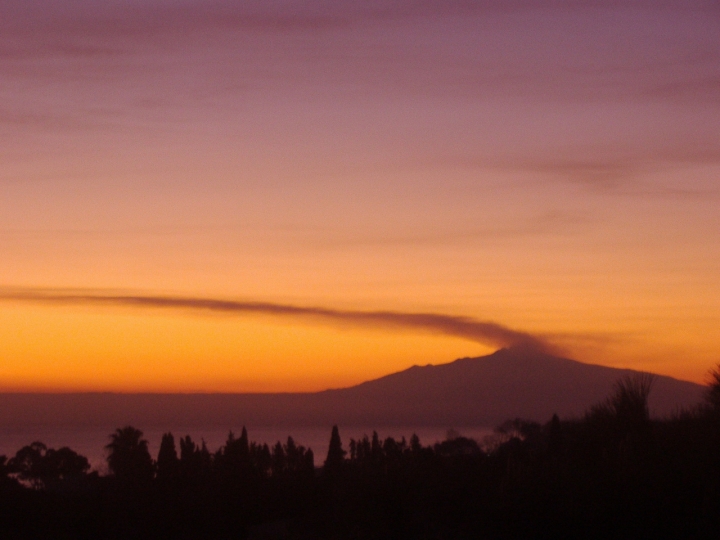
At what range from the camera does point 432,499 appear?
13891mm

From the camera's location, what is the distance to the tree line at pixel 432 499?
1266 cm

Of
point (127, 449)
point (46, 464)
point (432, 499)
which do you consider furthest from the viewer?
point (46, 464)

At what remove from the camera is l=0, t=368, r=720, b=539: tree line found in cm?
1266

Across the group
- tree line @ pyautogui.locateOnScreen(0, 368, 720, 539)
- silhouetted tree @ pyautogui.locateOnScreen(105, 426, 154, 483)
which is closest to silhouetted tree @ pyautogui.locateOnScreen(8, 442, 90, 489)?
silhouetted tree @ pyautogui.locateOnScreen(105, 426, 154, 483)

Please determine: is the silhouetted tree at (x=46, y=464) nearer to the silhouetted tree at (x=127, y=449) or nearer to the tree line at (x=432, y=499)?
the silhouetted tree at (x=127, y=449)

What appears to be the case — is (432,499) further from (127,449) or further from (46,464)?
(46,464)

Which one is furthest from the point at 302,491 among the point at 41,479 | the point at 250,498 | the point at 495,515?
the point at 41,479

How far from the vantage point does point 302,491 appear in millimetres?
15984

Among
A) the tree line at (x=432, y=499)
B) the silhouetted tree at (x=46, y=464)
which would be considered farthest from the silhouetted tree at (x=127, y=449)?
the tree line at (x=432, y=499)

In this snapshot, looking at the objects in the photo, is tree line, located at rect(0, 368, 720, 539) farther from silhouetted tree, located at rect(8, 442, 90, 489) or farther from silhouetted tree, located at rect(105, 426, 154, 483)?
silhouetted tree, located at rect(8, 442, 90, 489)

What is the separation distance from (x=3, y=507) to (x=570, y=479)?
8.59m

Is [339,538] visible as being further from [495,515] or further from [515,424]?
[515,424]

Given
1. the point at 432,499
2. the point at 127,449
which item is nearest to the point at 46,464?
the point at 127,449

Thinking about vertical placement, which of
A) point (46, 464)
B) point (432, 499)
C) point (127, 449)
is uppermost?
point (127, 449)
